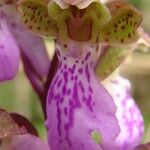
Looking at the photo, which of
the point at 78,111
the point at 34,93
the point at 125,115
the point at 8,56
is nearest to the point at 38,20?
the point at 8,56

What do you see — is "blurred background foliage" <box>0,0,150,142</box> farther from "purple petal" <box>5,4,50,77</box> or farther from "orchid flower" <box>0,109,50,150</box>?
"orchid flower" <box>0,109,50,150</box>

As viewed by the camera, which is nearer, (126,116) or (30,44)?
(30,44)

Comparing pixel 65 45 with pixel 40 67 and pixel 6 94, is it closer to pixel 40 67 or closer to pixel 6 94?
pixel 40 67

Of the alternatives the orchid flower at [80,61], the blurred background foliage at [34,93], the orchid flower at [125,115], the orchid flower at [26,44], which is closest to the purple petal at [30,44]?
the orchid flower at [26,44]

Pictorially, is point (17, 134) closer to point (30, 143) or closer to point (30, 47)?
point (30, 143)

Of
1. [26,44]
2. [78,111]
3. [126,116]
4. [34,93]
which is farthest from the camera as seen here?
[34,93]

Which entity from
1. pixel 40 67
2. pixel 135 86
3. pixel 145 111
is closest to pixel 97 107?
pixel 40 67

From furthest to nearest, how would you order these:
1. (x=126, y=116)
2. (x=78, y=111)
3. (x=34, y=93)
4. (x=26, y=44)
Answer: (x=34, y=93) < (x=126, y=116) < (x=26, y=44) < (x=78, y=111)

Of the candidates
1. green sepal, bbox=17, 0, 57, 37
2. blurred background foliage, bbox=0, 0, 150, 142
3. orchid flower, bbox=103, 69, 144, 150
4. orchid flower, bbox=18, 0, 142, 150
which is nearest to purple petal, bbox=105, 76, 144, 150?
orchid flower, bbox=103, 69, 144, 150
